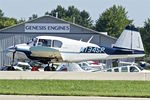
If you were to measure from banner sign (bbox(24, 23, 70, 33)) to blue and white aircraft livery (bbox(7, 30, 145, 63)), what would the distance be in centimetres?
2057

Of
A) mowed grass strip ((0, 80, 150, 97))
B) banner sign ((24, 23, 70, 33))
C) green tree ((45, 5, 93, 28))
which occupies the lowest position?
mowed grass strip ((0, 80, 150, 97))

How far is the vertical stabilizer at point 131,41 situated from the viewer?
120 feet

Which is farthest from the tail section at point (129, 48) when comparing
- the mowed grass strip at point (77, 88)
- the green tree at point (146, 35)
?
the green tree at point (146, 35)

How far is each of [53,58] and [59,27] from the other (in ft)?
75.0

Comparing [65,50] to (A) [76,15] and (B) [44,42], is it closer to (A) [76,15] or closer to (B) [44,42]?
(B) [44,42]

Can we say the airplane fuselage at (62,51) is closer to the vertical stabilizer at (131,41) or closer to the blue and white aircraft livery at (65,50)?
the blue and white aircraft livery at (65,50)

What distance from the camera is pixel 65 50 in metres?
34.6

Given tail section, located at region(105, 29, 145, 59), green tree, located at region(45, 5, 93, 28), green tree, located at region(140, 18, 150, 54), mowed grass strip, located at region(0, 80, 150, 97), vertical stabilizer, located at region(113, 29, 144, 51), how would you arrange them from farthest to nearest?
green tree, located at region(45, 5, 93, 28)
green tree, located at region(140, 18, 150, 54)
vertical stabilizer, located at region(113, 29, 144, 51)
tail section, located at region(105, 29, 145, 59)
mowed grass strip, located at region(0, 80, 150, 97)

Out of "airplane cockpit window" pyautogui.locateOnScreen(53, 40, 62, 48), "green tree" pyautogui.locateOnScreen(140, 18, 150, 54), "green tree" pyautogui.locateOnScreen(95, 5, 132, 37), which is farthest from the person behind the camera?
"green tree" pyautogui.locateOnScreen(95, 5, 132, 37)

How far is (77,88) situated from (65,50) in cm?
1896

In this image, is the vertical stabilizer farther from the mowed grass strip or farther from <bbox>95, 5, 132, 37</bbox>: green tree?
<bbox>95, 5, 132, 37</bbox>: green tree

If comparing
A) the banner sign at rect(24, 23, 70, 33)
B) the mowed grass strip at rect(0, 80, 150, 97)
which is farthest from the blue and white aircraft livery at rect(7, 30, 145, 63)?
the banner sign at rect(24, 23, 70, 33)

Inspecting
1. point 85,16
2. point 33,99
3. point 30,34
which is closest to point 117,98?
point 33,99

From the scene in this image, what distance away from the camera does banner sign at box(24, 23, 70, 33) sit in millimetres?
56312
